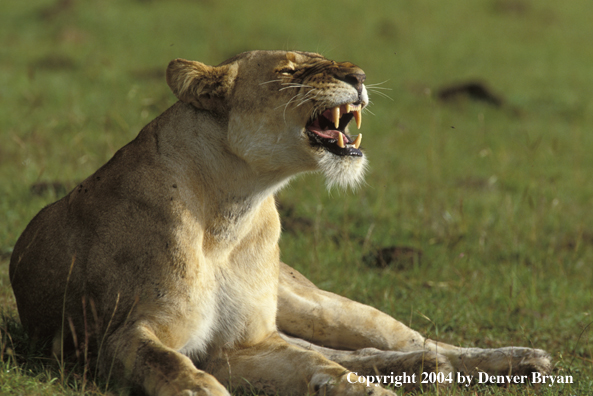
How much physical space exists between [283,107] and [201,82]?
0.36 m

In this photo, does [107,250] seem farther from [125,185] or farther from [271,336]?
[271,336]

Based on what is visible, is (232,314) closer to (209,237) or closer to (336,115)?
(209,237)

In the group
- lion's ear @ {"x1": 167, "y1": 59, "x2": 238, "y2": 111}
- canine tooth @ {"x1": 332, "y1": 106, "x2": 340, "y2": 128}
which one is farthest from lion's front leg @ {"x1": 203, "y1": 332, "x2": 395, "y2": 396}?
lion's ear @ {"x1": 167, "y1": 59, "x2": 238, "y2": 111}

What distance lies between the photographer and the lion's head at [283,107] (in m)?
3.20

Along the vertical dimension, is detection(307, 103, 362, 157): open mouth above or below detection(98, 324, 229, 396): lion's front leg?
above

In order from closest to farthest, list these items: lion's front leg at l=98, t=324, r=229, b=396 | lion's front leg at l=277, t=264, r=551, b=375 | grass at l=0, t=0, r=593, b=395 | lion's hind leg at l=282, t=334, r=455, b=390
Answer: lion's front leg at l=98, t=324, r=229, b=396 → lion's hind leg at l=282, t=334, r=455, b=390 → lion's front leg at l=277, t=264, r=551, b=375 → grass at l=0, t=0, r=593, b=395

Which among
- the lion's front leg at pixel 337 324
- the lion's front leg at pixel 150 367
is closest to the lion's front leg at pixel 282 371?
the lion's front leg at pixel 150 367

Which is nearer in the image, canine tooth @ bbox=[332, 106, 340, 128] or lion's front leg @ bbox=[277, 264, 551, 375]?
canine tooth @ bbox=[332, 106, 340, 128]

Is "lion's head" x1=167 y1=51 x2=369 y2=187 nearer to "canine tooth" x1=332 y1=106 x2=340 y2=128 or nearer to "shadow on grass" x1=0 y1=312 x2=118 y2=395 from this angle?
"canine tooth" x1=332 y1=106 x2=340 y2=128

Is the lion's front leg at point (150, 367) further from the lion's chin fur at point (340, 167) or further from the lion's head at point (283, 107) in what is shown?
the lion's chin fur at point (340, 167)

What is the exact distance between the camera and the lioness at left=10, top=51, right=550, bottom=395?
312 centimetres

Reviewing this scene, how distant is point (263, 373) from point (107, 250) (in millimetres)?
850

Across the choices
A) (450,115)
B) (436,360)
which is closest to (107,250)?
(436,360)

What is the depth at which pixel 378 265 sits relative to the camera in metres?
5.45
